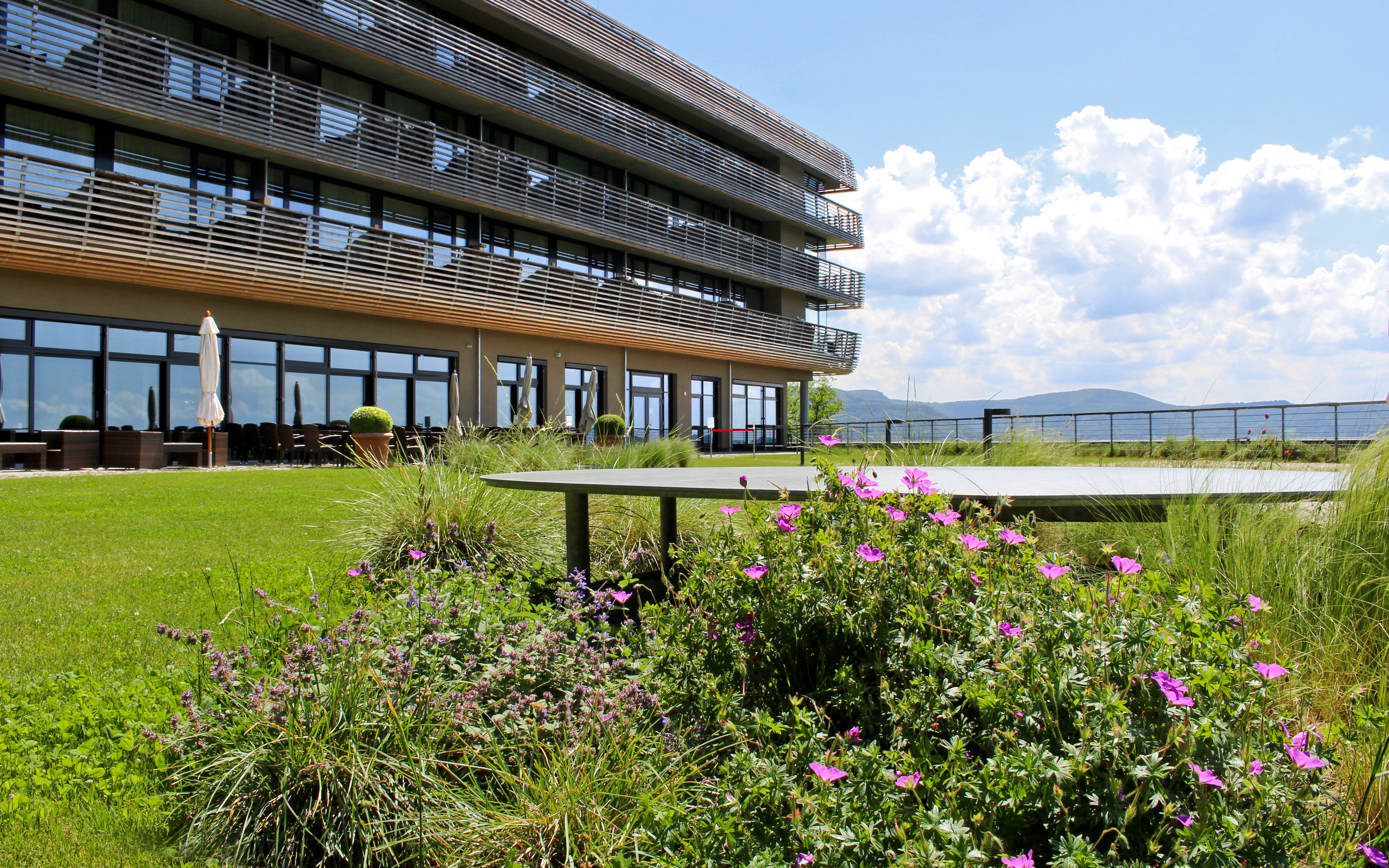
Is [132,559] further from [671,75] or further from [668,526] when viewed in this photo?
[671,75]

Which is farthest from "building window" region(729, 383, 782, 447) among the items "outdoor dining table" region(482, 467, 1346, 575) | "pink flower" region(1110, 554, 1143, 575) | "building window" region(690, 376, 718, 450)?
"pink flower" region(1110, 554, 1143, 575)

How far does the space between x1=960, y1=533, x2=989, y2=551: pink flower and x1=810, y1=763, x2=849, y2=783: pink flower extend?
0.62 meters

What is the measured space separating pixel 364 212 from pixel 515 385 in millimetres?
5465

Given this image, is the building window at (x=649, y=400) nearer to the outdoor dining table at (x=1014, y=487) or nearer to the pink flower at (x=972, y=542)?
the outdoor dining table at (x=1014, y=487)

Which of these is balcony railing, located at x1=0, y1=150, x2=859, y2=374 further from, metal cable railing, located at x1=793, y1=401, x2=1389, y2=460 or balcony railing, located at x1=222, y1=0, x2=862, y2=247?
metal cable railing, located at x1=793, y1=401, x2=1389, y2=460

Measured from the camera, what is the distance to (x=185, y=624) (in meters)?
3.48

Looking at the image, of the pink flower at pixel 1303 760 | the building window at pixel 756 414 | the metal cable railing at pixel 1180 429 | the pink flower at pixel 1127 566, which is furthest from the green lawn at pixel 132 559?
the building window at pixel 756 414

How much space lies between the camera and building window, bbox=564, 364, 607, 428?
2273cm

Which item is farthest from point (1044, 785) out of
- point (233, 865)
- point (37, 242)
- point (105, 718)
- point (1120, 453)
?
point (1120, 453)

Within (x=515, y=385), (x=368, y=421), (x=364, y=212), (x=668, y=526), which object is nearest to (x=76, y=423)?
(x=368, y=421)

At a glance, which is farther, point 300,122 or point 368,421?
point 300,122

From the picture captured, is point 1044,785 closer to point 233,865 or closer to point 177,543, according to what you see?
point 233,865

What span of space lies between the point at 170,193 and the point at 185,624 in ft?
43.2

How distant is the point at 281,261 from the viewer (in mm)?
14898
